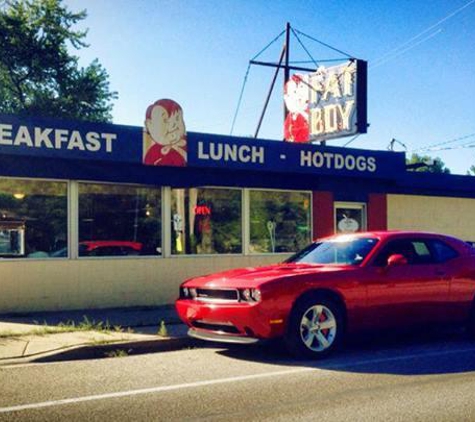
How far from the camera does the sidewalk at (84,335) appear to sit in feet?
27.0

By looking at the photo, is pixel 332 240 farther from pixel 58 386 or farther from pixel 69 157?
pixel 69 157

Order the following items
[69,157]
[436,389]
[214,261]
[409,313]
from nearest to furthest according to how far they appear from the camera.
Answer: [436,389] → [409,313] → [69,157] → [214,261]

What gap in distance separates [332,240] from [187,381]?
3474mm

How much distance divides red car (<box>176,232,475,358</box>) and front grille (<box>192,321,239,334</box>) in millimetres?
13

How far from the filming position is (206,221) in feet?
46.1

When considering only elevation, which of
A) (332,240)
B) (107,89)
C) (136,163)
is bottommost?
(332,240)

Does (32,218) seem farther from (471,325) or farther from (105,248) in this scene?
(471,325)

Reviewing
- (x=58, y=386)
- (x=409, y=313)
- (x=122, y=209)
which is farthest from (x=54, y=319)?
(x=409, y=313)

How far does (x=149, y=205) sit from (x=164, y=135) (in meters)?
1.51

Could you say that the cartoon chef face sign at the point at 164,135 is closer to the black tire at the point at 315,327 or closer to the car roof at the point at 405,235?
the car roof at the point at 405,235

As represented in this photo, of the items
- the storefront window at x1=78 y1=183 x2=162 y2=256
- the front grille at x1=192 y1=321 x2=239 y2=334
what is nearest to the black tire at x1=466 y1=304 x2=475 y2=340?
the front grille at x1=192 y1=321 x2=239 y2=334

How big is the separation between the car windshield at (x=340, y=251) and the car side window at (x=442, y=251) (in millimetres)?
948

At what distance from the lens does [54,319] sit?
36.9 feet

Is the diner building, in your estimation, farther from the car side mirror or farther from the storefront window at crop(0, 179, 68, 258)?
the car side mirror
